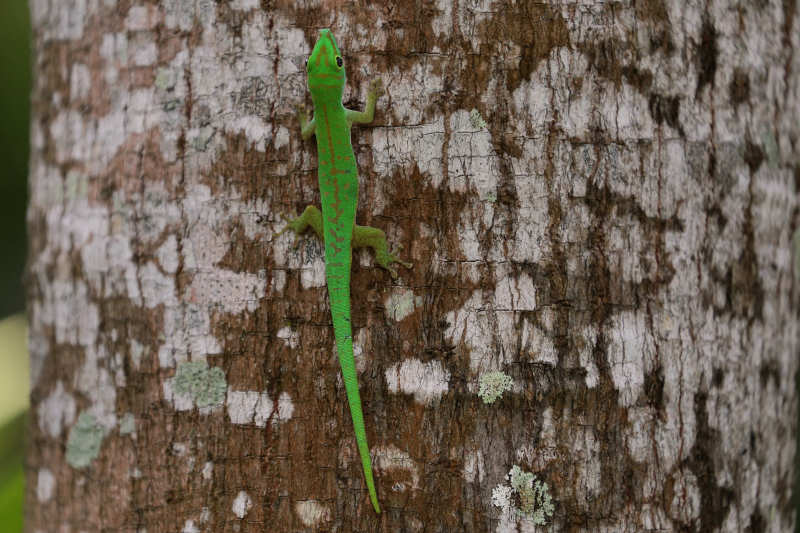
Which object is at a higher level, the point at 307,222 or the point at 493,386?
the point at 307,222

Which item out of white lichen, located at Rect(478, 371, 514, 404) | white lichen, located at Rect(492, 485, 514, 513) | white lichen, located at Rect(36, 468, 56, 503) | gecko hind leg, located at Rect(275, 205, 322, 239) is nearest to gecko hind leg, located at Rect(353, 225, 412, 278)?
gecko hind leg, located at Rect(275, 205, 322, 239)

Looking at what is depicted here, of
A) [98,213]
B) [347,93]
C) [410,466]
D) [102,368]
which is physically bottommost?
[410,466]

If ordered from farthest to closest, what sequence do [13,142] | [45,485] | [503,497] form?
[13,142] → [45,485] → [503,497]

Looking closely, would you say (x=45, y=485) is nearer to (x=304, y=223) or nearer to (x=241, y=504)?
(x=241, y=504)

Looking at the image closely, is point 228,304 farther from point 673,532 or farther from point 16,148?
point 16,148

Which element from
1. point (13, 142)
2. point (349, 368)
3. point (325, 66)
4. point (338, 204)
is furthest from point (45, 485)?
point (13, 142)

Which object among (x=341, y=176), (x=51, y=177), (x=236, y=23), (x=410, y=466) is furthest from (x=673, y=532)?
(x=51, y=177)

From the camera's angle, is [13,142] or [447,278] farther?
[13,142]
